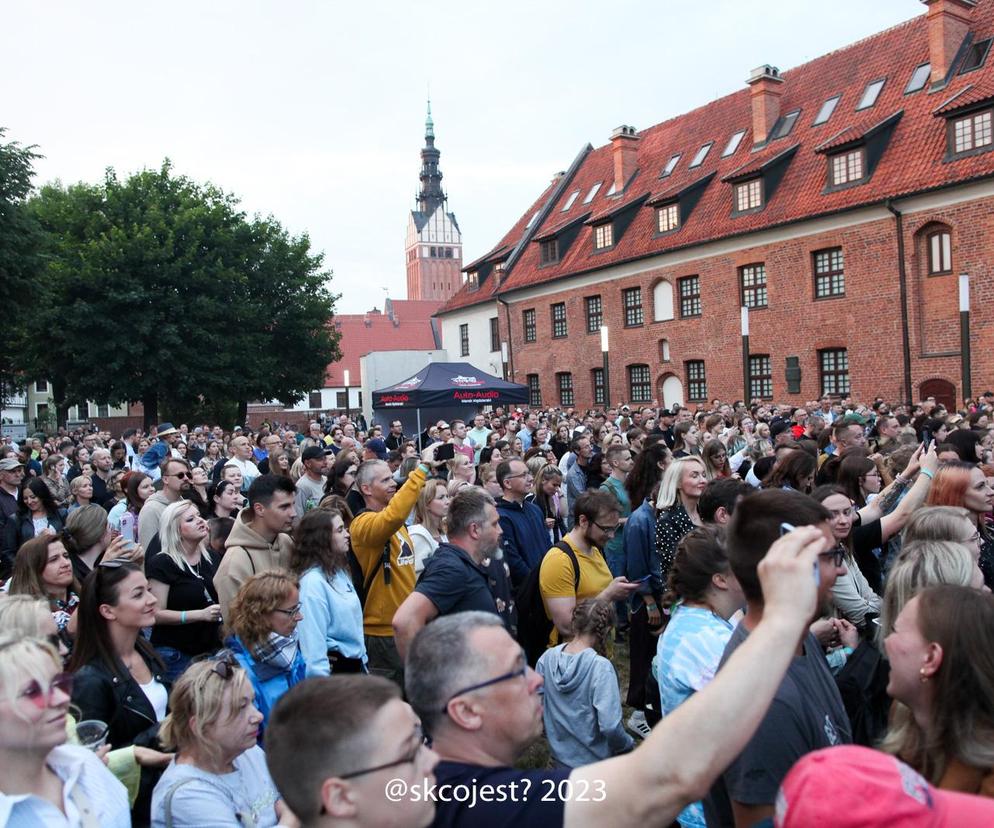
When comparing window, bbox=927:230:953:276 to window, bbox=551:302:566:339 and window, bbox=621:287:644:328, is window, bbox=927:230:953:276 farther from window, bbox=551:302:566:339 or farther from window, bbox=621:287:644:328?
window, bbox=551:302:566:339

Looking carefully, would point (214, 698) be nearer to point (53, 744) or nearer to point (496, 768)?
point (53, 744)

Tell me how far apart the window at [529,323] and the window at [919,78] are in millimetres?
17703

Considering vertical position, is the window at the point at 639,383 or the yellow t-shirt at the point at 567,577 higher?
the window at the point at 639,383

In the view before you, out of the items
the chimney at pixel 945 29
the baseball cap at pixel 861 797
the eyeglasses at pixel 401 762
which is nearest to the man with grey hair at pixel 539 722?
the eyeglasses at pixel 401 762

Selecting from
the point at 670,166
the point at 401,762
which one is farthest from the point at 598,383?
the point at 401,762

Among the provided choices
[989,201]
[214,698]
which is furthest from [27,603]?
[989,201]

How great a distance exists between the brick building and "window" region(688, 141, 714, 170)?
6 centimetres

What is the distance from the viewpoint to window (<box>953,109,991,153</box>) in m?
20.4

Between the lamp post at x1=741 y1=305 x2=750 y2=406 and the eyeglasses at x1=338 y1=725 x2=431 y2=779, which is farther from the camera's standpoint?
the lamp post at x1=741 y1=305 x2=750 y2=406

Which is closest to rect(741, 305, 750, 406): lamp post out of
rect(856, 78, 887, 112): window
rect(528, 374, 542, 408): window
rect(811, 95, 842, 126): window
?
rect(811, 95, 842, 126): window

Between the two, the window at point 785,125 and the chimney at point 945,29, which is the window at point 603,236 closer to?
the window at point 785,125

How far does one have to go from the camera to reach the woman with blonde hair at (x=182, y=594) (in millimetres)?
4562

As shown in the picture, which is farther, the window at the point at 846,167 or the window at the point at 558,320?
the window at the point at 558,320

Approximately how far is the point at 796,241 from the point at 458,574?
23.9m
